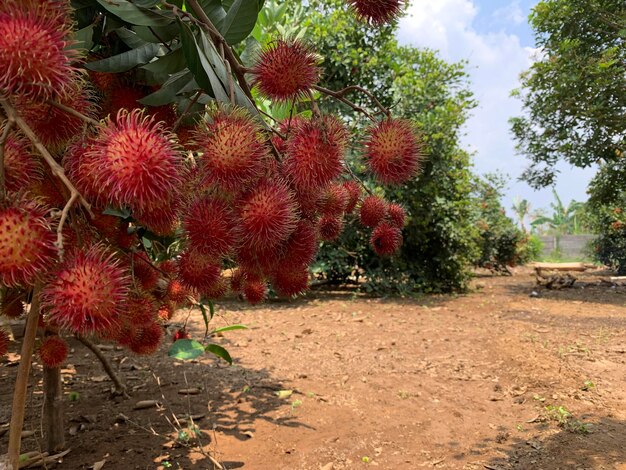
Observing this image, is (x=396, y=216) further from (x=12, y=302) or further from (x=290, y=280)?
(x=12, y=302)

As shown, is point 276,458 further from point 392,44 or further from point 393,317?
point 392,44

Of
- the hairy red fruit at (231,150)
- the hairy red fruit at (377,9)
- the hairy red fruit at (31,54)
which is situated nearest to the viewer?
the hairy red fruit at (31,54)

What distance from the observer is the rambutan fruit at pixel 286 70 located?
837 mm

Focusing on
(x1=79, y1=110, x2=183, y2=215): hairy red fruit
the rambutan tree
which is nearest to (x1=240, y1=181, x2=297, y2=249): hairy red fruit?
the rambutan tree

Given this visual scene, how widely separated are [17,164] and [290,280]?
0.53m

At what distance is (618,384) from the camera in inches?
125

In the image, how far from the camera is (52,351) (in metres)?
1.41

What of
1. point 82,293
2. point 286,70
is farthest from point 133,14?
point 82,293

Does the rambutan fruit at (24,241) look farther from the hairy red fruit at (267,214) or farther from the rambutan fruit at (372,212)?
the rambutan fruit at (372,212)

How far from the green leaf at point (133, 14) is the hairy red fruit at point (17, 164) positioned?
264mm

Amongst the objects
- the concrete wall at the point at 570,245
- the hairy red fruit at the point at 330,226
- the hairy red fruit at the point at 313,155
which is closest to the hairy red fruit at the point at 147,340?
the hairy red fruit at the point at 330,226

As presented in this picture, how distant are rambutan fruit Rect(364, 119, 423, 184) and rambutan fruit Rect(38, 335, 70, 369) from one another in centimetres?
105

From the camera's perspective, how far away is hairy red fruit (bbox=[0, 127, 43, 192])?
0.66m

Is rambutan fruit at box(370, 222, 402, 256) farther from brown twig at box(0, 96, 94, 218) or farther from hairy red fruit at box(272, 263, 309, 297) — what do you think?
brown twig at box(0, 96, 94, 218)
